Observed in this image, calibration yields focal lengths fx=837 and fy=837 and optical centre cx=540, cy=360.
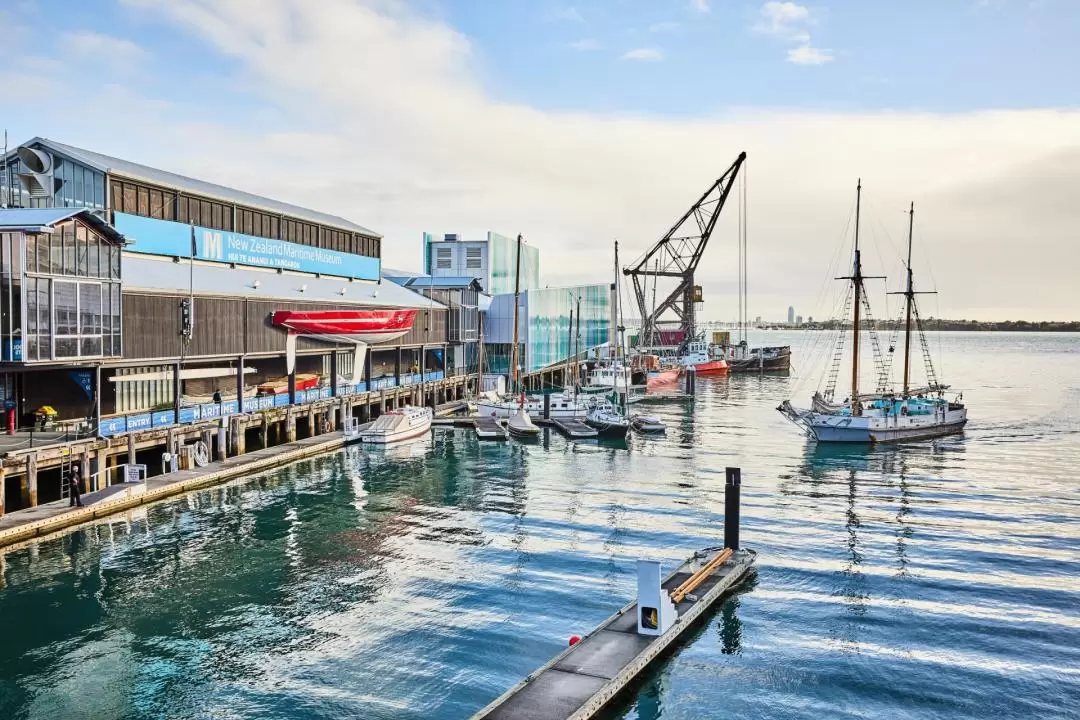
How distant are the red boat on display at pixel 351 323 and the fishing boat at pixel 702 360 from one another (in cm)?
7618

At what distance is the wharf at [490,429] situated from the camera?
6256 centimetres

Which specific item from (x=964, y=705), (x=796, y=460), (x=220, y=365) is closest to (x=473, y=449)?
(x=220, y=365)

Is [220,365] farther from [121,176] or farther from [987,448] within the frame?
[987,448]

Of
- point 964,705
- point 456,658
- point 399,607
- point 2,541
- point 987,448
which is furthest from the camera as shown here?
point 987,448

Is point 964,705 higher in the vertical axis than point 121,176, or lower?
lower

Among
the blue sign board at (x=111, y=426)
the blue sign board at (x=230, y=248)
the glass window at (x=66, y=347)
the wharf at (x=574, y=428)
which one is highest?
the blue sign board at (x=230, y=248)

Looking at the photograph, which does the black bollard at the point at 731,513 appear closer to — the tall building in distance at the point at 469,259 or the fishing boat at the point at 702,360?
the tall building in distance at the point at 469,259

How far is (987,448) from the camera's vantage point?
202 ft

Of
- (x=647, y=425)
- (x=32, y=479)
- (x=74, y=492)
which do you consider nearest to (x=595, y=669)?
(x=74, y=492)

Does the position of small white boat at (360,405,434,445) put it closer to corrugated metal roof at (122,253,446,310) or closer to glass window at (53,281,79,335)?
corrugated metal roof at (122,253,446,310)

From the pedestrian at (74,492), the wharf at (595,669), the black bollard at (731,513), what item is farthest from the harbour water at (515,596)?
the pedestrian at (74,492)

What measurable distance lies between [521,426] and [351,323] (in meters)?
15.0

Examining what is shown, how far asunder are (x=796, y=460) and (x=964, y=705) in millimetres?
36387

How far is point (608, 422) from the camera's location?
64250 millimetres
